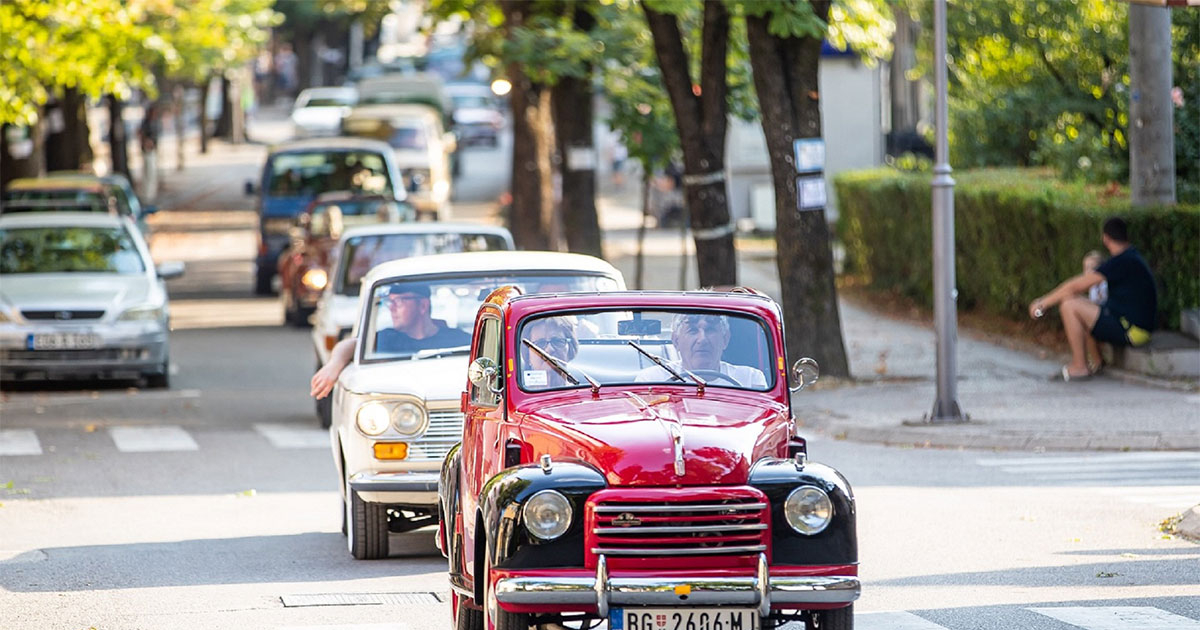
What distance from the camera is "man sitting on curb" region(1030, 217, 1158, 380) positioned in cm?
1820

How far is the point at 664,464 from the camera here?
23.7 ft

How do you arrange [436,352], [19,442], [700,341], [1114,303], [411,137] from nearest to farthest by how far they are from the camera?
1. [700,341]
2. [436,352]
3. [19,442]
4. [1114,303]
5. [411,137]

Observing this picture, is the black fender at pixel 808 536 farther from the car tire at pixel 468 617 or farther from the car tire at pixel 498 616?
the car tire at pixel 468 617

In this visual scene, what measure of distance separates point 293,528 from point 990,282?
13024 millimetres

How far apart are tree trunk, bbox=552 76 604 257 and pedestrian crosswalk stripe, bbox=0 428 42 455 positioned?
501 inches

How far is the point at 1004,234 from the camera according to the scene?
74.8 feet

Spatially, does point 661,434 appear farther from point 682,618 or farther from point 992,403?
point 992,403

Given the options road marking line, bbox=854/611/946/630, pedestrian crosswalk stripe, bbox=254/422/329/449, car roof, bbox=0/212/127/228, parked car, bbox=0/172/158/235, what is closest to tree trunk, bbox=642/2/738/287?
pedestrian crosswalk stripe, bbox=254/422/329/449

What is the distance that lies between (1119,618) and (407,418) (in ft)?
13.1

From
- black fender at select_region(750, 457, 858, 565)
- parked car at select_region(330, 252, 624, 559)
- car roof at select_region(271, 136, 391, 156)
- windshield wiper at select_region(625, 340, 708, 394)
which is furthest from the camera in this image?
car roof at select_region(271, 136, 391, 156)

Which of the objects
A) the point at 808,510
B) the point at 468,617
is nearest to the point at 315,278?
the point at 468,617

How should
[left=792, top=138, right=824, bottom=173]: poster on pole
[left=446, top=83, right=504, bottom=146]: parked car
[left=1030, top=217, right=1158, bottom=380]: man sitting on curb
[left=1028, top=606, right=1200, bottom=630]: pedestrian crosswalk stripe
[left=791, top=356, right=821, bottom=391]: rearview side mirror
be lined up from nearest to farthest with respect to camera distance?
1. [left=791, top=356, right=821, bottom=391]: rearview side mirror
2. [left=1028, top=606, right=1200, bottom=630]: pedestrian crosswalk stripe
3. [left=1030, top=217, right=1158, bottom=380]: man sitting on curb
4. [left=792, top=138, right=824, bottom=173]: poster on pole
5. [left=446, top=83, right=504, bottom=146]: parked car

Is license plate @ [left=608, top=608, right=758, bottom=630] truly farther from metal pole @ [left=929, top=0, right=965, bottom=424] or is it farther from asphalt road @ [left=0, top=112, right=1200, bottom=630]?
metal pole @ [left=929, top=0, right=965, bottom=424]

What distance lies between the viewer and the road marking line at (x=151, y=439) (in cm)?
1616
